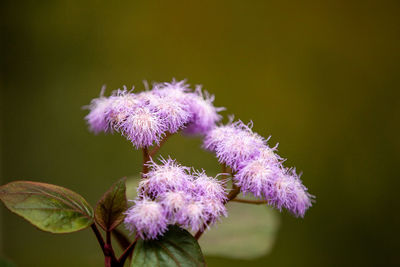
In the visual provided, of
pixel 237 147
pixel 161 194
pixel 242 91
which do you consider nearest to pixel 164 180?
pixel 161 194

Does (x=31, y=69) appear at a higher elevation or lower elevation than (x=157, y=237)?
lower

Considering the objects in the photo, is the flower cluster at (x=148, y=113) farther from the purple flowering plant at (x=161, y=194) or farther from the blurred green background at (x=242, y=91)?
A: the blurred green background at (x=242, y=91)

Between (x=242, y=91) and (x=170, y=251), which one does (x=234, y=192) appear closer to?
(x=170, y=251)

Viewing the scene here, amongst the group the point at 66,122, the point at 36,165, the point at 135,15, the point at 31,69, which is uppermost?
the point at 135,15

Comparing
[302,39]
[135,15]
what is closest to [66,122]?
[135,15]

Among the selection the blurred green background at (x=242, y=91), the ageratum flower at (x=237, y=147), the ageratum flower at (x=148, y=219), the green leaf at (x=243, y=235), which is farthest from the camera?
the blurred green background at (x=242, y=91)

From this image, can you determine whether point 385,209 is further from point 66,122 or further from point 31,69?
point 31,69

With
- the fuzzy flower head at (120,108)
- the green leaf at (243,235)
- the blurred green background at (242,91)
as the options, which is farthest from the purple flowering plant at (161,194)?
the blurred green background at (242,91)
